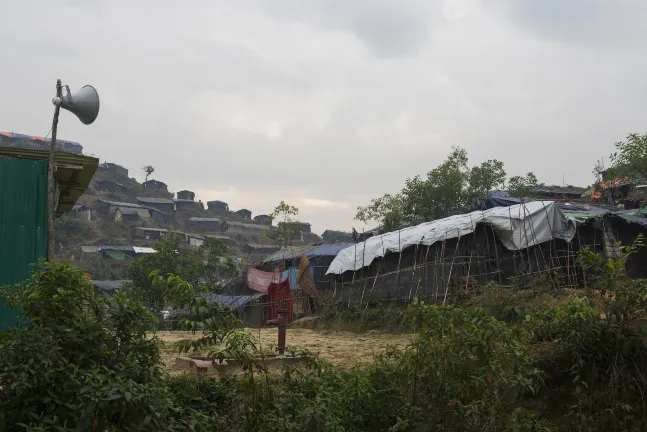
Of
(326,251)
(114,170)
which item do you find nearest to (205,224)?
(114,170)

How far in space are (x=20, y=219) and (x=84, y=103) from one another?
1585 mm

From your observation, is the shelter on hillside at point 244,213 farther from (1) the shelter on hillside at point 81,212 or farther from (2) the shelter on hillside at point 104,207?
(1) the shelter on hillside at point 81,212

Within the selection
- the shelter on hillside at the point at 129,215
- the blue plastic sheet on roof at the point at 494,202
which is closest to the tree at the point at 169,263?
the blue plastic sheet on roof at the point at 494,202

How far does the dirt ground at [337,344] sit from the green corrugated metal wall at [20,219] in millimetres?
1938

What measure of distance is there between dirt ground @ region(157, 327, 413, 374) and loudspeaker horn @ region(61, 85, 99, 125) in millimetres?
2957

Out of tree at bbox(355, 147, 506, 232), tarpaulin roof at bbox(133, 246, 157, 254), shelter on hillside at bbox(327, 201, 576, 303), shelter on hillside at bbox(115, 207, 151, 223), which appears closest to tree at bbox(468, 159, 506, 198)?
tree at bbox(355, 147, 506, 232)

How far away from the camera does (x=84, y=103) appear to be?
284 inches

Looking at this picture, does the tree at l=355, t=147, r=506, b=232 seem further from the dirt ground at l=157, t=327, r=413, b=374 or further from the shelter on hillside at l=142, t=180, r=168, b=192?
the shelter on hillside at l=142, t=180, r=168, b=192

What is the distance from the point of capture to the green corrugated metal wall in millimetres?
7289

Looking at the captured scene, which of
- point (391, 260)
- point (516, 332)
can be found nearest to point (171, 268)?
point (391, 260)

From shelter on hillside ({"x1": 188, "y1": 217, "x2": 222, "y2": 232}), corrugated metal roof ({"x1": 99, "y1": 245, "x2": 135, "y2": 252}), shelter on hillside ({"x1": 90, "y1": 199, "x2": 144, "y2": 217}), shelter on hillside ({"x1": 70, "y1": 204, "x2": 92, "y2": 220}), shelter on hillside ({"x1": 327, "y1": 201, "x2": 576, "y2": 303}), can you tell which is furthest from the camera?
shelter on hillside ({"x1": 188, "y1": 217, "x2": 222, "y2": 232})

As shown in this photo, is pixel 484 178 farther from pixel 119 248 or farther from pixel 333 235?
pixel 333 235

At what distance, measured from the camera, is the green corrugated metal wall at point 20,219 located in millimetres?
7289

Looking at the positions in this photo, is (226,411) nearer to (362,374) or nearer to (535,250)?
(362,374)
